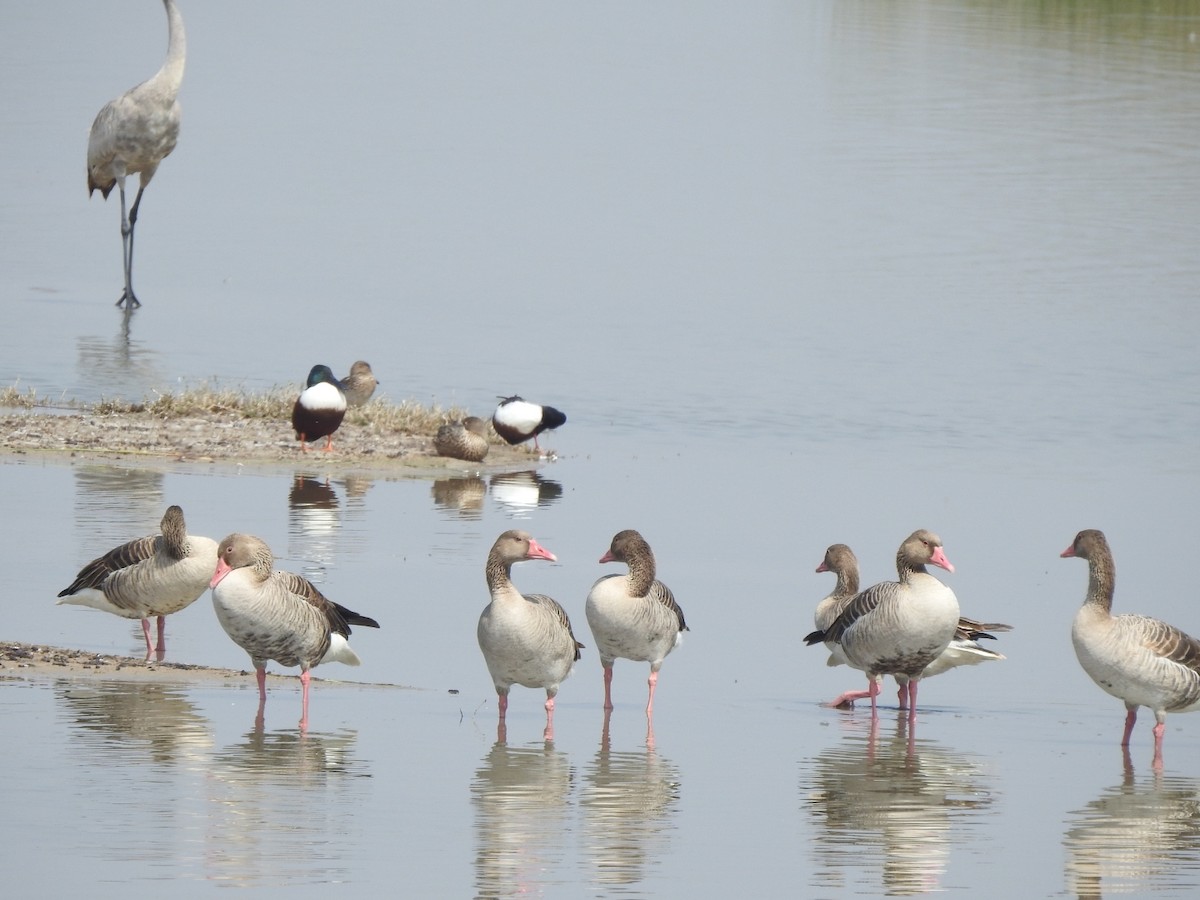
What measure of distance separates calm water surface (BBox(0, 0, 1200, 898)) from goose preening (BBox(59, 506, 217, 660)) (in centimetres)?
42

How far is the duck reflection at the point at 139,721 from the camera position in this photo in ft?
35.3

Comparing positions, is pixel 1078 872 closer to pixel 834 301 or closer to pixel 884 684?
pixel 884 684

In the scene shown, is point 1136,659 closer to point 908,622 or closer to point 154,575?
point 908,622

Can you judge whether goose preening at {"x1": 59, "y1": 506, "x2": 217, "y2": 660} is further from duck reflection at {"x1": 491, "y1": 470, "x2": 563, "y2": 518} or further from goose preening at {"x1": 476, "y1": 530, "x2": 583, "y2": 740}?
duck reflection at {"x1": 491, "y1": 470, "x2": 563, "y2": 518}

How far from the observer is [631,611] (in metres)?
12.6

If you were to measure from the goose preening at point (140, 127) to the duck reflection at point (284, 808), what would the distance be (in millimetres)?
21822

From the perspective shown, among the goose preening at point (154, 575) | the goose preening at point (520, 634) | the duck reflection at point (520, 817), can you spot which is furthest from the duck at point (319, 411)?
the duck reflection at point (520, 817)

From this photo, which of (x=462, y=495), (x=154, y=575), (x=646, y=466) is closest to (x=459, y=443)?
(x=462, y=495)

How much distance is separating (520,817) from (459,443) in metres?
11.4

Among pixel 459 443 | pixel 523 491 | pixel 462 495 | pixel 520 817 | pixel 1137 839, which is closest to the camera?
pixel 520 817

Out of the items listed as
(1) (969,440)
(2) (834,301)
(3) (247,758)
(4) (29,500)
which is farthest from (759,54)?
(3) (247,758)

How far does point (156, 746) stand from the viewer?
10.9 metres

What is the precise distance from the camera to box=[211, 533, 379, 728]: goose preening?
12.0 metres

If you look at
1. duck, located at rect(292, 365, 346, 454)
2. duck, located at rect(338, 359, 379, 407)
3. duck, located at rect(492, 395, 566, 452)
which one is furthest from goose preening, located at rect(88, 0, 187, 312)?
duck, located at rect(292, 365, 346, 454)
